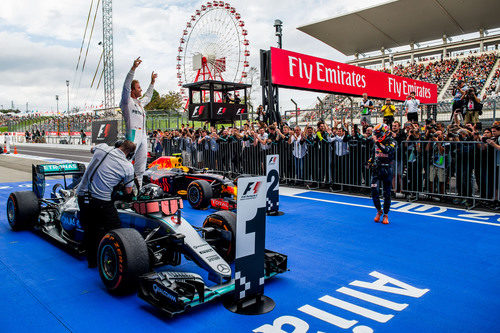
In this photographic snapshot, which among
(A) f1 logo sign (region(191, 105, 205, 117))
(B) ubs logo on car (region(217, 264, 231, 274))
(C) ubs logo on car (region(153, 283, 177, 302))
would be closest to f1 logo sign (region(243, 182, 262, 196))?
(B) ubs logo on car (region(217, 264, 231, 274))

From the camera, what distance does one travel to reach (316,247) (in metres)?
5.77

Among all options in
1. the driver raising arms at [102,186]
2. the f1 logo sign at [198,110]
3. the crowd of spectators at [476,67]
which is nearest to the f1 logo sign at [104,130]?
the f1 logo sign at [198,110]

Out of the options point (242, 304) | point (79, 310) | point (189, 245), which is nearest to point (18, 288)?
point (79, 310)

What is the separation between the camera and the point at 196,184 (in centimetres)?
862

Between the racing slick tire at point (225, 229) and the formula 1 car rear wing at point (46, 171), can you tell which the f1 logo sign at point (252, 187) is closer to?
the racing slick tire at point (225, 229)

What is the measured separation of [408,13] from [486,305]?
4483 cm

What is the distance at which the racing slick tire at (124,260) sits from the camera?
3.88 m

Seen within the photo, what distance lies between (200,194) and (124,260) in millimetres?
4617

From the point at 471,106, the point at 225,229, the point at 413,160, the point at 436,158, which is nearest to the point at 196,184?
the point at 225,229

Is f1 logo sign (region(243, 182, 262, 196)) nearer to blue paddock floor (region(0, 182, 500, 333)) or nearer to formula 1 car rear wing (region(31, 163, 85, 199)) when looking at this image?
blue paddock floor (region(0, 182, 500, 333))

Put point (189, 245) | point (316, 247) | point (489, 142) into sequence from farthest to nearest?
point (489, 142) < point (316, 247) < point (189, 245)

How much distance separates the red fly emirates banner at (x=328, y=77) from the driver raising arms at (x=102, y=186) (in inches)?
340

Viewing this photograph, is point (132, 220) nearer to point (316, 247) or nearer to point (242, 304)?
point (242, 304)

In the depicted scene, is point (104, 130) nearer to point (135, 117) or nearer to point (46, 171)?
point (46, 171)
